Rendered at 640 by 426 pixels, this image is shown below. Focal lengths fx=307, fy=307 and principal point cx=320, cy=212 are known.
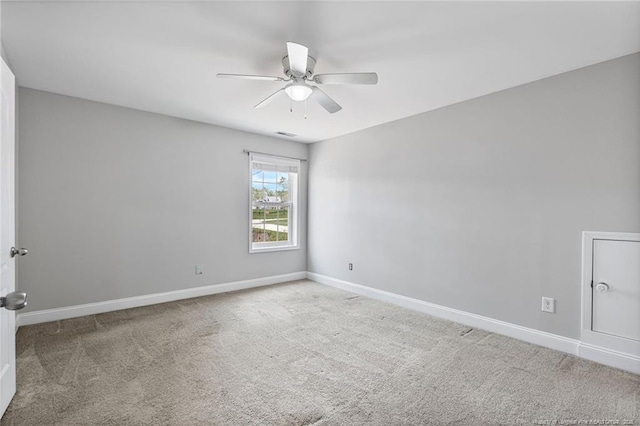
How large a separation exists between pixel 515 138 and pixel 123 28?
3.34m

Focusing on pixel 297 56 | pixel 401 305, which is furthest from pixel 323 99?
pixel 401 305

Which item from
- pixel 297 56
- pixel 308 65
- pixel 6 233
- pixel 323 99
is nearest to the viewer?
pixel 6 233

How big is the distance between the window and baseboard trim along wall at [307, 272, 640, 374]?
1.58m

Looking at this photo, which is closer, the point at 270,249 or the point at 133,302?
the point at 133,302

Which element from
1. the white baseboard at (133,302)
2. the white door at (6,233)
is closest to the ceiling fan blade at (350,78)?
the white door at (6,233)

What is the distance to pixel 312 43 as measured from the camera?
222 cm

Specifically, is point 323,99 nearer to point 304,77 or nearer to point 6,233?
point 304,77

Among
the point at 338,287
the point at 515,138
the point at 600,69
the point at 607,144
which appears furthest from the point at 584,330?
the point at 338,287

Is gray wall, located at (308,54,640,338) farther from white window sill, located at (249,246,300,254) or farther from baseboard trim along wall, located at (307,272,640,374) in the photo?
white window sill, located at (249,246,300,254)

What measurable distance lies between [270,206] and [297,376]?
125 inches

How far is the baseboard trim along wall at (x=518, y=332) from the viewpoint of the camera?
2.36 m

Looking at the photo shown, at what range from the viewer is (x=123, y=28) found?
81.5 inches

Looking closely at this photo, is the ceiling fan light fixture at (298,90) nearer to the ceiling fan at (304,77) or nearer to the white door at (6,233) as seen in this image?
the ceiling fan at (304,77)

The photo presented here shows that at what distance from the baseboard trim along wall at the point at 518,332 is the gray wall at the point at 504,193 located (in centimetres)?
7
